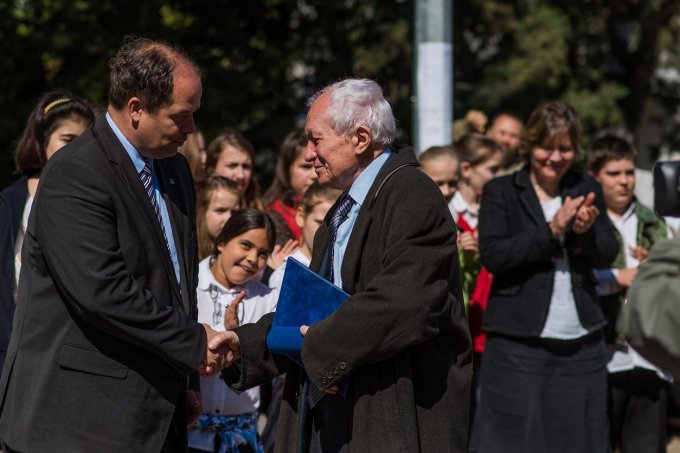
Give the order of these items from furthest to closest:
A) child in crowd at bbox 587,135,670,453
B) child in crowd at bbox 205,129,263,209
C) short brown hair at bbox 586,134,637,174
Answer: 1. child in crowd at bbox 205,129,263,209
2. short brown hair at bbox 586,134,637,174
3. child in crowd at bbox 587,135,670,453

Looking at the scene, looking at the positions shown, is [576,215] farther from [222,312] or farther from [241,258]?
[222,312]

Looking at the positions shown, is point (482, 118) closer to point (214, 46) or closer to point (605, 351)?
point (605, 351)

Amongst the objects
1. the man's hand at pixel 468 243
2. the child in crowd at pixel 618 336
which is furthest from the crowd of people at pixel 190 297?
the child in crowd at pixel 618 336

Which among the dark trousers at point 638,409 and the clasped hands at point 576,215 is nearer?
the clasped hands at point 576,215

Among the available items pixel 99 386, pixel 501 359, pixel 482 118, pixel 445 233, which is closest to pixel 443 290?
pixel 445 233

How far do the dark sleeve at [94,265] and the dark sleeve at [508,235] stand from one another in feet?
7.66

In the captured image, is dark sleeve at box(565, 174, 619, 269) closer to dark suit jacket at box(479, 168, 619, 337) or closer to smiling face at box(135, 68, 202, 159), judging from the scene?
dark suit jacket at box(479, 168, 619, 337)

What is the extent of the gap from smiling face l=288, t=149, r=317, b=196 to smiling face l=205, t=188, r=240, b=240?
0.83 metres

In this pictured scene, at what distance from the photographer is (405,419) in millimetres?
3531

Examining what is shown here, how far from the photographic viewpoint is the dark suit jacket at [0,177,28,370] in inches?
174

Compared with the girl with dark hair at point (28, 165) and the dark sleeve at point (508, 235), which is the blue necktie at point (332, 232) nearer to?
the girl with dark hair at point (28, 165)

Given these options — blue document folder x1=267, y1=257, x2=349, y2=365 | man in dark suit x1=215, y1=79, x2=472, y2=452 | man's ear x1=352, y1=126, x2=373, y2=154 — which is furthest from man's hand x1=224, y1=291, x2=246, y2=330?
Result: man's ear x1=352, y1=126, x2=373, y2=154

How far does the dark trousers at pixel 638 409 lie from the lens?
19.5ft

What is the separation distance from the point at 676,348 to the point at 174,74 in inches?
76.7
